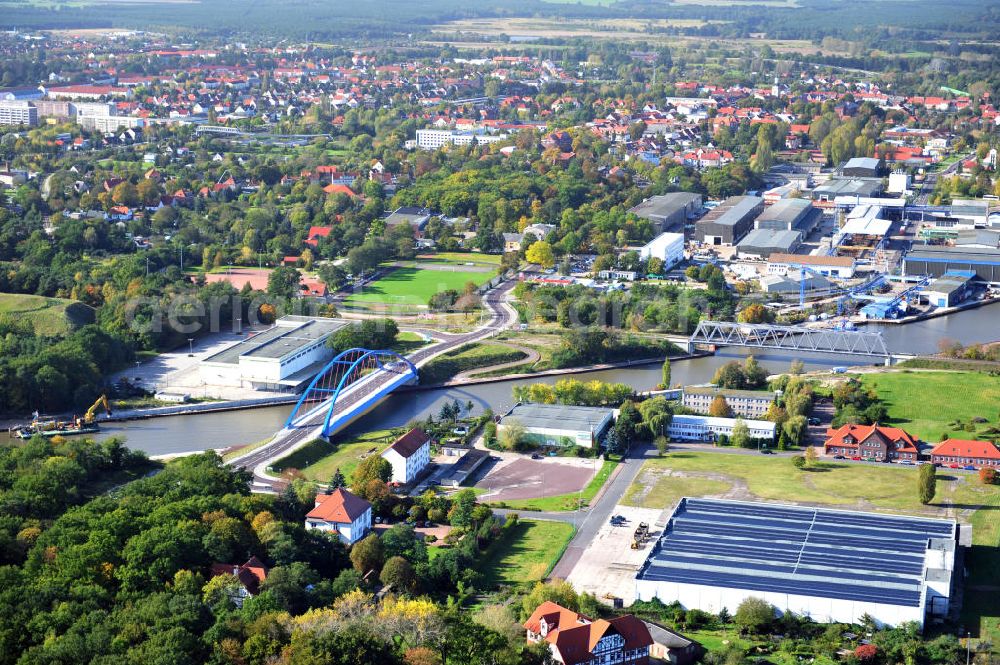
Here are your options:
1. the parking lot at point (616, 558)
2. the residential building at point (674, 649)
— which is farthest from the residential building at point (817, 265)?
the residential building at point (674, 649)

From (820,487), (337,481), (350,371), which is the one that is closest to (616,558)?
(820,487)

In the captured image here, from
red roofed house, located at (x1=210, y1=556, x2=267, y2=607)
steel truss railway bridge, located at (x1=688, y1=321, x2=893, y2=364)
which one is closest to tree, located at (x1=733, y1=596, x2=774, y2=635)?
red roofed house, located at (x1=210, y1=556, x2=267, y2=607)

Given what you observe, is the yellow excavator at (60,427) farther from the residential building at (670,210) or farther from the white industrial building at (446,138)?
the white industrial building at (446,138)

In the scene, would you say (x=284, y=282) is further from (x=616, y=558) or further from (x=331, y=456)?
(x=616, y=558)

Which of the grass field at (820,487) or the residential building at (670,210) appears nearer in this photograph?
the grass field at (820,487)

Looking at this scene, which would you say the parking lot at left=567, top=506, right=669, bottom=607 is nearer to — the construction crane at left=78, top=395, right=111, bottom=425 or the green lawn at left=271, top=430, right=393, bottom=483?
the green lawn at left=271, top=430, right=393, bottom=483
